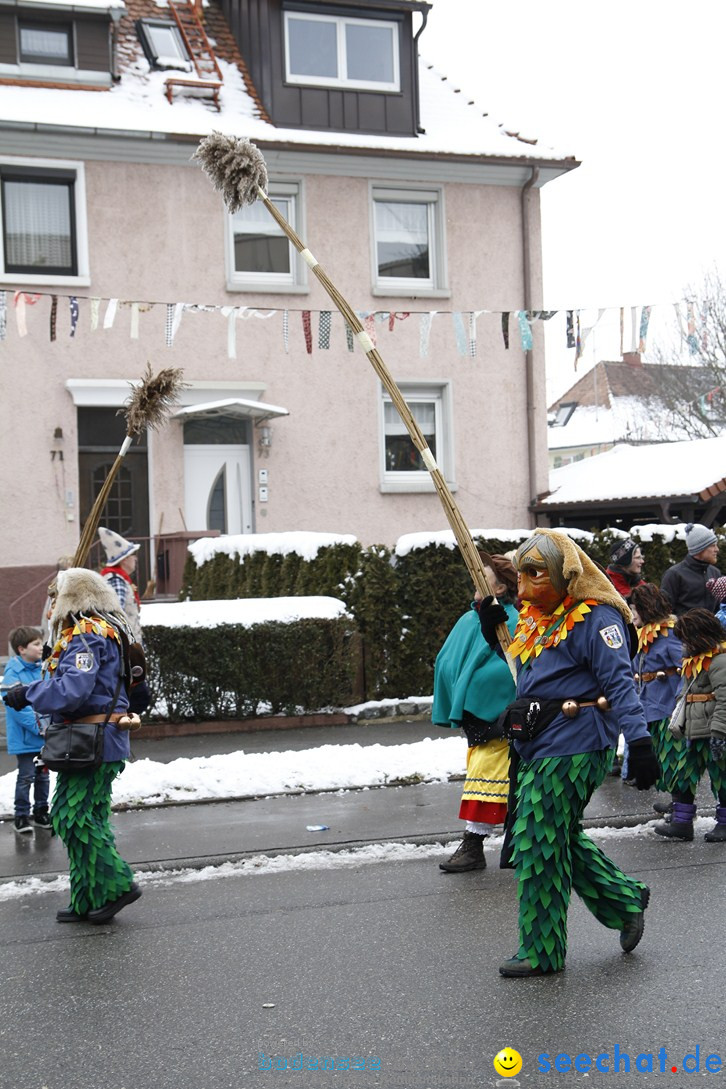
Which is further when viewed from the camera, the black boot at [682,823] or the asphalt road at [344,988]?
the black boot at [682,823]

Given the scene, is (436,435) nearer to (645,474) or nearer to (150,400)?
(645,474)

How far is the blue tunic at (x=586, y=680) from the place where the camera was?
5137 mm

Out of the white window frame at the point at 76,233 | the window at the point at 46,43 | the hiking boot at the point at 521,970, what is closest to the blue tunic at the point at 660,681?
the hiking boot at the point at 521,970

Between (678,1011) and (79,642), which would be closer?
(678,1011)

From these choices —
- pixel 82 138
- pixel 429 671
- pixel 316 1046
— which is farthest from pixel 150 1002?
pixel 82 138

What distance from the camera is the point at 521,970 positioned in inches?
203

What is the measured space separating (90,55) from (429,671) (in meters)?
12.1

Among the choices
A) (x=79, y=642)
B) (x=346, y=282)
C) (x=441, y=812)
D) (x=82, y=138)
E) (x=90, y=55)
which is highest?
(x=90, y=55)

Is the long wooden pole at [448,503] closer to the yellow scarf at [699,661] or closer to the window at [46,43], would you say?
the yellow scarf at [699,661]

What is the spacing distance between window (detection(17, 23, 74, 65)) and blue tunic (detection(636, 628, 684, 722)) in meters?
15.4

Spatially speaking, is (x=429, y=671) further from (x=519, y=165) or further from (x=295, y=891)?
(x=519, y=165)

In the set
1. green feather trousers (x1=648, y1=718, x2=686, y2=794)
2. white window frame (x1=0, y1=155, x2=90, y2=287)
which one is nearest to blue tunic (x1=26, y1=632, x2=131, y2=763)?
green feather trousers (x1=648, y1=718, x2=686, y2=794)

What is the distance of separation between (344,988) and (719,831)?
11.2 feet

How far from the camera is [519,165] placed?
21.4 meters
